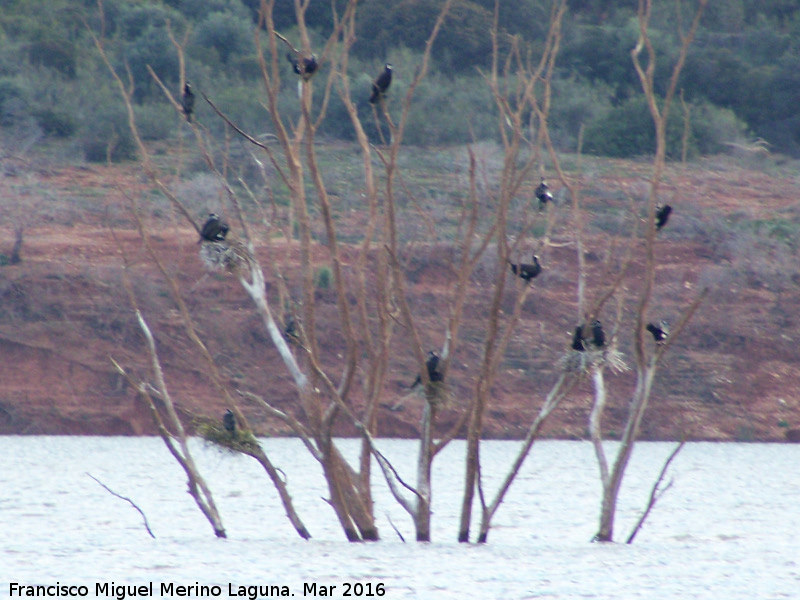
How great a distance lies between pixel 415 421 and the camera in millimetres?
16016

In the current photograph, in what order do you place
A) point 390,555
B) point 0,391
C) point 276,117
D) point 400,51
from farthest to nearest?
point 400,51, point 0,391, point 390,555, point 276,117

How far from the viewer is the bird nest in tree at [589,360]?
5.59 metres

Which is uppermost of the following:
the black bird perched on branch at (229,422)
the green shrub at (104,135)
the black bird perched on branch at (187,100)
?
the green shrub at (104,135)

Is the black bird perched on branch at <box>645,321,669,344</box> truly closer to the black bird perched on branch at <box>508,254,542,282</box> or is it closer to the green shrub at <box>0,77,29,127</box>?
the black bird perched on branch at <box>508,254,542,282</box>

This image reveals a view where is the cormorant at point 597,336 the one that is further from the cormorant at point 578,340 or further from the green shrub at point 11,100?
the green shrub at point 11,100

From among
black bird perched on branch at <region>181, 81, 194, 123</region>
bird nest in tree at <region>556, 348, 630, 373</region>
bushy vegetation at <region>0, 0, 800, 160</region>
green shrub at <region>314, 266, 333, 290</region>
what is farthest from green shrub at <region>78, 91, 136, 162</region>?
bird nest in tree at <region>556, 348, 630, 373</region>

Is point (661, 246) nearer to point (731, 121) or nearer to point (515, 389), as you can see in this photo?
point (515, 389)

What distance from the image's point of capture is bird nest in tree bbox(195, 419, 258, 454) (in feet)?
19.0

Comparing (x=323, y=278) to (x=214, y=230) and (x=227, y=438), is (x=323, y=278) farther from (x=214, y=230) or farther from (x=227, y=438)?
(x=214, y=230)

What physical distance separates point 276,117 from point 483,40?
2410 centimetres

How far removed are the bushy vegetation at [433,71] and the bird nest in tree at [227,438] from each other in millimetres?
18651

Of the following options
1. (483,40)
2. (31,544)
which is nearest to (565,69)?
(483,40)

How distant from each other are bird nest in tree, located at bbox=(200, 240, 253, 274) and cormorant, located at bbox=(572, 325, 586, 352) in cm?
183

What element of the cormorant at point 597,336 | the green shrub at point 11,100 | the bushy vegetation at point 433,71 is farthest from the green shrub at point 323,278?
the cormorant at point 597,336
